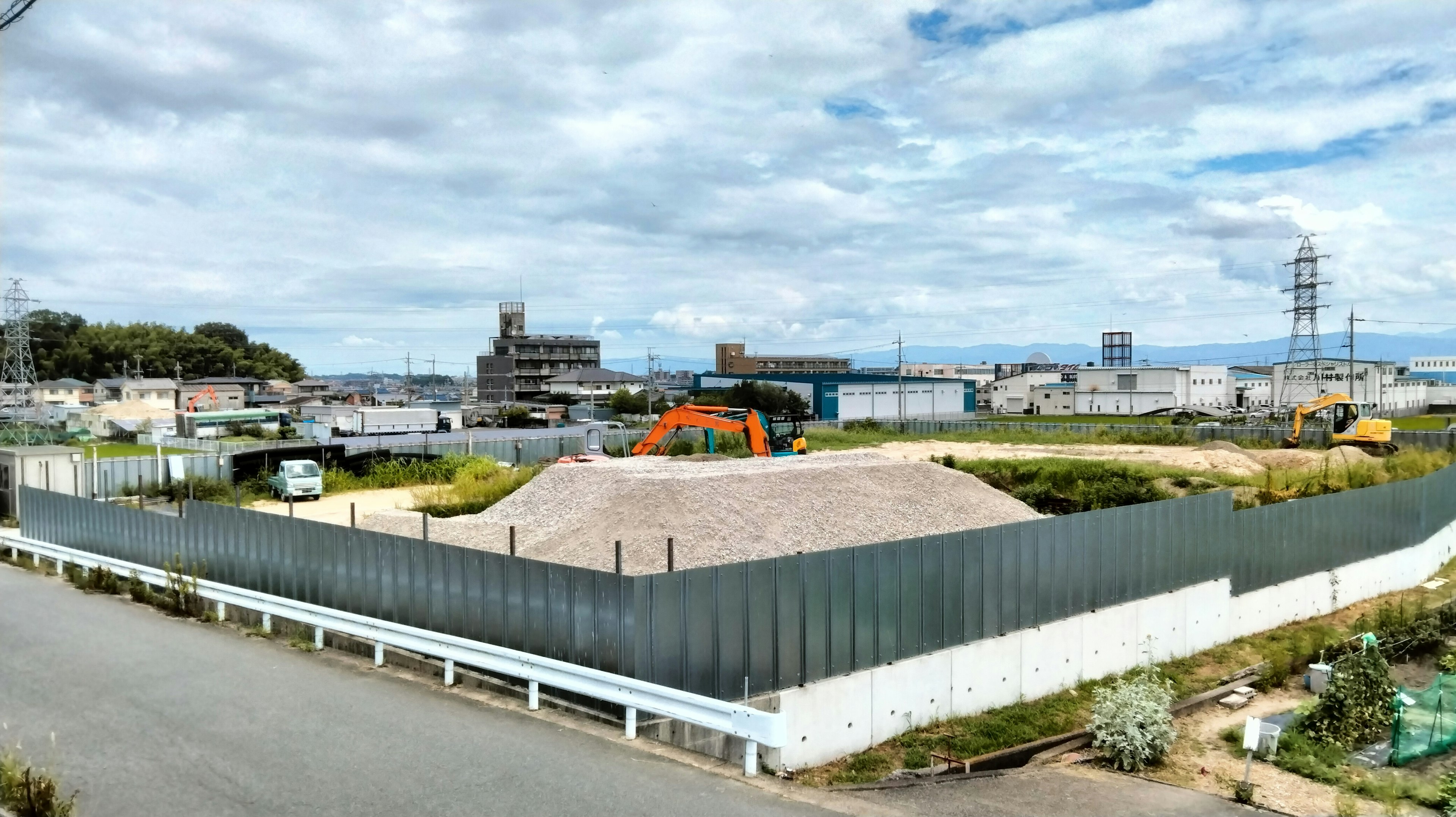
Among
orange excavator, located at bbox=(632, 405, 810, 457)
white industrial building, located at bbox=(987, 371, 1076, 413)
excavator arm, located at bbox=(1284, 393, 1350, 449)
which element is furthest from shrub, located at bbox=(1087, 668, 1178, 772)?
white industrial building, located at bbox=(987, 371, 1076, 413)

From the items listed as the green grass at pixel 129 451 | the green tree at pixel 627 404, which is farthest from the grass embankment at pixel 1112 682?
the green tree at pixel 627 404

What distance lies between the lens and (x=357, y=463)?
133 ft

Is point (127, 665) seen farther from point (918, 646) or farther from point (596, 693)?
point (918, 646)

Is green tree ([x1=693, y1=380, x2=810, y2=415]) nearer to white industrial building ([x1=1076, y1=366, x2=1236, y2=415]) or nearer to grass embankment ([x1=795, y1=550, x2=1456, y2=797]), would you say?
white industrial building ([x1=1076, y1=366, x2=1236, y2=415])

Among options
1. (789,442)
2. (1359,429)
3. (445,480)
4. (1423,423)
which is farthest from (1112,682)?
(1423,423)

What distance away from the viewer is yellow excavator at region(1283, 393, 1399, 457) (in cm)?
4481

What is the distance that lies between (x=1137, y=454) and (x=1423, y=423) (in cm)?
4507

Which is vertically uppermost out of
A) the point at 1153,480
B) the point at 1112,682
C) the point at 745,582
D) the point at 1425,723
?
the point at 745,582

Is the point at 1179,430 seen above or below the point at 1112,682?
above

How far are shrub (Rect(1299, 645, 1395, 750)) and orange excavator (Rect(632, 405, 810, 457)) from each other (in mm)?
20797

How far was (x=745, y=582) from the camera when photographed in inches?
439

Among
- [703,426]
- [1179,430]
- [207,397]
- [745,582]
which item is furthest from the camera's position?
[207,397]

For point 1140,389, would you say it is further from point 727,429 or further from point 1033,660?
point 1033,660

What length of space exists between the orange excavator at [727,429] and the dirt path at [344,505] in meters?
8.60
